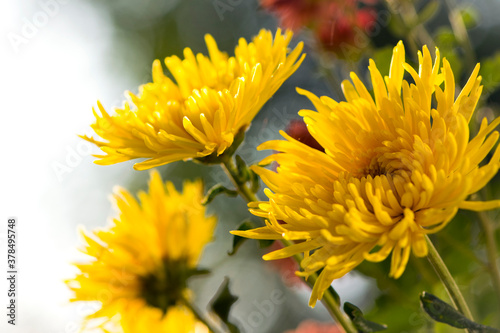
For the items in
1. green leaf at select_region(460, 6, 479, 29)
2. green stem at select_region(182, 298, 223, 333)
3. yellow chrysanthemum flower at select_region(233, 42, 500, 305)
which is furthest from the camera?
green leaf at select_region(460, 6, 479, 29)

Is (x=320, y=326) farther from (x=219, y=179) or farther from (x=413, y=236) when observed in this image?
(x=413, y=236)

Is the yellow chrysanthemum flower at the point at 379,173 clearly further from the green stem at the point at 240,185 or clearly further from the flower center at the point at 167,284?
the flower center at the point at 167,284

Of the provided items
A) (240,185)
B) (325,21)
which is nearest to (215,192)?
(240,185)

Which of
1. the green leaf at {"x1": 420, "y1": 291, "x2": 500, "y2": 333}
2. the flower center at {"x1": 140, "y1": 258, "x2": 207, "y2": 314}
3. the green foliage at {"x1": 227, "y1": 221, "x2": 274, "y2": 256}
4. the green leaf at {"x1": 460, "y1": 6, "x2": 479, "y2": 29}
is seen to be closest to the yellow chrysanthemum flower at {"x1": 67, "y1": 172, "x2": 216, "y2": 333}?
the flower center at {"x1": 140, "y1": 258, "x2": 207, "y2": 314}

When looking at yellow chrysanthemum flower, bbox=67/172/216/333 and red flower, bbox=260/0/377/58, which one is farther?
red flower, bbox=260/0/377/58

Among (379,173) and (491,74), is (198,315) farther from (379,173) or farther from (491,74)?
(491,74)

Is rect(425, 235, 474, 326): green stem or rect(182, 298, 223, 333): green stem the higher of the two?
rect(182, 298, 223, 333): green stem

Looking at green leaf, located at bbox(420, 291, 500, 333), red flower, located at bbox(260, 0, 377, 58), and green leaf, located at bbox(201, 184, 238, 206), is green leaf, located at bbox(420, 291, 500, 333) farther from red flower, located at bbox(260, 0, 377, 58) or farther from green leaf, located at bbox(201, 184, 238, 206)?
red flower, located at bbox(260, 0, 377, 58)
